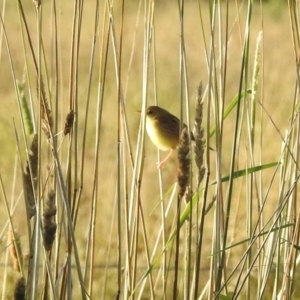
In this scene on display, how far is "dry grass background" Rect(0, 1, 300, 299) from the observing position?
2.69m

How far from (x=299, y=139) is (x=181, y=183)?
18.8 inches

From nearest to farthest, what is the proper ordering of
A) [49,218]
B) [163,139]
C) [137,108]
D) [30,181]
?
[49,218] < [30,181] < [163,139] < [137,108]

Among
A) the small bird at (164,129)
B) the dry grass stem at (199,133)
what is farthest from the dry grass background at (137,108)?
the dry grass stem at (199,133)

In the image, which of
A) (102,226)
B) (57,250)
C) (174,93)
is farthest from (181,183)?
(174,93)

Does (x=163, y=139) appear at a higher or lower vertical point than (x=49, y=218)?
higher

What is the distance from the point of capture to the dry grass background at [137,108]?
106 inches

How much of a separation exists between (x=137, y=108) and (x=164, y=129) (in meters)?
2.35

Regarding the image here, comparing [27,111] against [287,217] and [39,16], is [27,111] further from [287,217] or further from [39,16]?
[287,217]

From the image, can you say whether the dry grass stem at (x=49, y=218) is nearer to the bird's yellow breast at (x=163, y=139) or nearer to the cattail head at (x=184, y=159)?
the cattail head at (x=184, y=159)

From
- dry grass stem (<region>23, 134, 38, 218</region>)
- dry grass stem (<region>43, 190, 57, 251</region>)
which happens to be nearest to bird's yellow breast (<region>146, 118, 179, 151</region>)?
dry grass stem (<region>23, 134, 38, 218</region>)

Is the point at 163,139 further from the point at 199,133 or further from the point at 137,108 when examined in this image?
the point at 137,108

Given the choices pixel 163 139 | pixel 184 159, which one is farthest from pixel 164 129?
pixel 184 159

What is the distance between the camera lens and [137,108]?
5.18 meters

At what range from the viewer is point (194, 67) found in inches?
267
